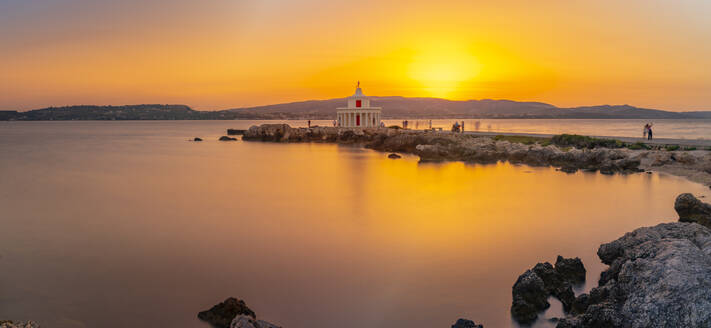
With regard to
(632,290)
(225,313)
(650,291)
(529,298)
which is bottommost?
(225,313)

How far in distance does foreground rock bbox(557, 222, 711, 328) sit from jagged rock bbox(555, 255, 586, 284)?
4.27 feet

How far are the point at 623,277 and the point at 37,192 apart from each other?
19995 millimetres

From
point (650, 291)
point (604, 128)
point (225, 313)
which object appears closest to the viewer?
point (650, 291)

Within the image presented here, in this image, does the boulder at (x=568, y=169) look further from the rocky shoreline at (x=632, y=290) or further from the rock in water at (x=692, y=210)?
the rocky shoreline at (x=632, y=290)

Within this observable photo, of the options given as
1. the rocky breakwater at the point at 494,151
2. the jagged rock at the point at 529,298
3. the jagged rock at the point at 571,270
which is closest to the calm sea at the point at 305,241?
the jagged rock at the point at 529,298

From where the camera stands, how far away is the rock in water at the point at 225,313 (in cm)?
627

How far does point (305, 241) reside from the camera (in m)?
10.8

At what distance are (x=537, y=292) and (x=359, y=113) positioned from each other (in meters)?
41.8

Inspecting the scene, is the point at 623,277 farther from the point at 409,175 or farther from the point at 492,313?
the point at 409,175

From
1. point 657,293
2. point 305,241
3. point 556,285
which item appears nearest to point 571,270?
point 556,285

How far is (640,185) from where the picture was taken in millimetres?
17141

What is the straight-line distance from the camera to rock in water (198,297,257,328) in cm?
627

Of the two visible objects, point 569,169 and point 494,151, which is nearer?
point 569,169

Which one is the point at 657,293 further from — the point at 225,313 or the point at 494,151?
the point at 494,151
